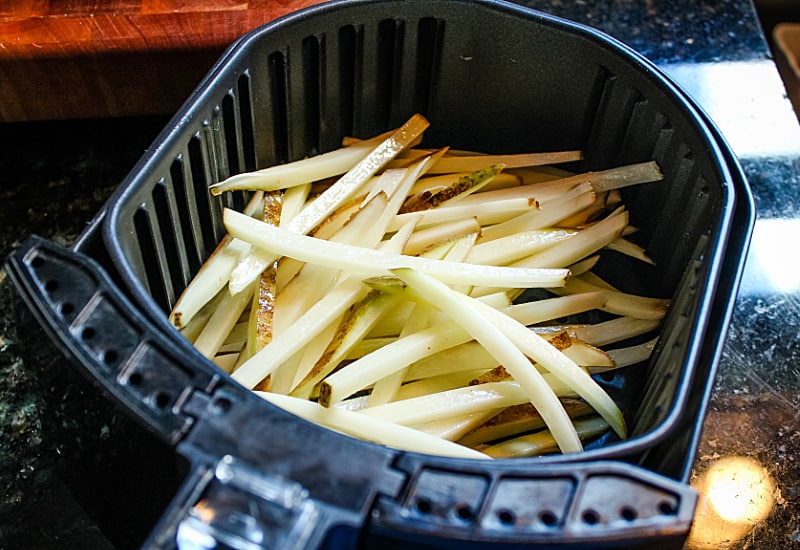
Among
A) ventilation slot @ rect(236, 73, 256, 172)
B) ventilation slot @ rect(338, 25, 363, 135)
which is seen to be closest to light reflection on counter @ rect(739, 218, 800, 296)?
ventilation slot @ rect(338, 25, 363, 135)

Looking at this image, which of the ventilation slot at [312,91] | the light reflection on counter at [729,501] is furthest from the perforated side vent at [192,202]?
the light reflection on counter at [729,501]

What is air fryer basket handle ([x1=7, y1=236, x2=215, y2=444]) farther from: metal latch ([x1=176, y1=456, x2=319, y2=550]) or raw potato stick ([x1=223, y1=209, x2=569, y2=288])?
raw potato stick ([x1=223, y1=209, x2=569, y2=288])

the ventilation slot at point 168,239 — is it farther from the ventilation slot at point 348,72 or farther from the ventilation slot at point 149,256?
the ventilation slot at point 348,72

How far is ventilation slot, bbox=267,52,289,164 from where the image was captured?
3.80 ft

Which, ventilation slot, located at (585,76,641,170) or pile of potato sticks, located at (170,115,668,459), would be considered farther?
ventilation slot, located at (585,76,641,170)

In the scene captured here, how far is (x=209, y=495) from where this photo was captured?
625 millimetres

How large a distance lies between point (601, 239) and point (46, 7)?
0.97 m

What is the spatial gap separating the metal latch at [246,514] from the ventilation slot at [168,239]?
443mm

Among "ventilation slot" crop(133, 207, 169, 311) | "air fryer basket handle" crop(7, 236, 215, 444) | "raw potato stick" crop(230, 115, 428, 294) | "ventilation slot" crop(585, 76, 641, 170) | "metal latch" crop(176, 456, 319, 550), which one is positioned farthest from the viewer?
"ventilation slot" crop(585, 76, 641, 170)

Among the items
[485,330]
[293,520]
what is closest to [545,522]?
[293,520]

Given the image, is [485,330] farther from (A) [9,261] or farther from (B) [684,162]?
(A) [9,261]

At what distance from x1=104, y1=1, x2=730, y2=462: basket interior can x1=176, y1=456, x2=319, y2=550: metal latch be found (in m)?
0.37

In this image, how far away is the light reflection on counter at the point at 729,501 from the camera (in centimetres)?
102

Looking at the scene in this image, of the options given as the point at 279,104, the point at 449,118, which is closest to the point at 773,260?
the point at 449,118
